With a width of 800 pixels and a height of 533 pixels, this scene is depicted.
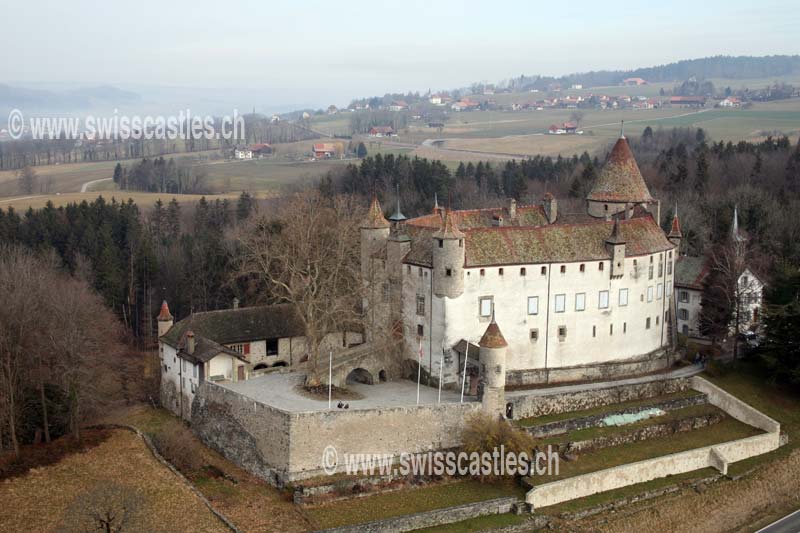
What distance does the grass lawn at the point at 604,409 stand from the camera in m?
43.2

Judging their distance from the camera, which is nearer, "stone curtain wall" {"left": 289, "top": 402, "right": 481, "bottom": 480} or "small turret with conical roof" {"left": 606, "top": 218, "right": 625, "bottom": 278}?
"stone curtain wall" {"left": 289, "top": 402, "right": 481, "bottom": 480}

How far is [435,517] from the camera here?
36.6 meters

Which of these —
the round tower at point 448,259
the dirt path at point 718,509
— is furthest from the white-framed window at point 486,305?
the dirt path at point 718,509

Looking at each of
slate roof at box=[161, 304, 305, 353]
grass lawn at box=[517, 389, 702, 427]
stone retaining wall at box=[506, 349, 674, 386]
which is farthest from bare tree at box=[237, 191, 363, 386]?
grass lawn at box=[517, 389, 702, 427]

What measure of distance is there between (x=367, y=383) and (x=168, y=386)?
12.4 m

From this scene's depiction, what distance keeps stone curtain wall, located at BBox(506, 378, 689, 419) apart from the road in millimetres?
10203

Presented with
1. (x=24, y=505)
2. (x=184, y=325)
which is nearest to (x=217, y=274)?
(x=184, y=325)

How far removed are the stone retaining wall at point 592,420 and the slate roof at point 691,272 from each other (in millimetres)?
12923

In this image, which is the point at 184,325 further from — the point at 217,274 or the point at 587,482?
the point at 587,482

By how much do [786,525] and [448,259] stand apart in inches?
789

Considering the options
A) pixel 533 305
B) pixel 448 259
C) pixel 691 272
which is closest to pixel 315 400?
pixel 448 259

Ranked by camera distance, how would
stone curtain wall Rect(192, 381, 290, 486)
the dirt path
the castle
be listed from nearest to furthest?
the dirt path
stone curtain wall Rect(192, 381, 290, 486)
the castle

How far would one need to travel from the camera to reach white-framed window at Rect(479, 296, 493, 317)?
46.1 metres

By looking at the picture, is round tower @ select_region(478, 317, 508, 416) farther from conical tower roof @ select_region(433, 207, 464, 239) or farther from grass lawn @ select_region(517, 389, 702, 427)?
conical tower roof @ select_region(433, 207, 464, 239)
